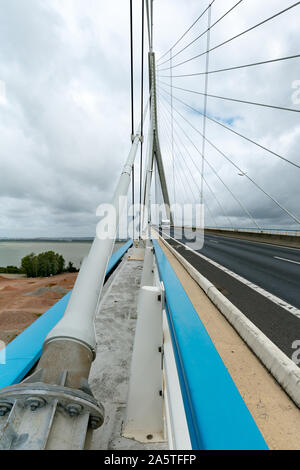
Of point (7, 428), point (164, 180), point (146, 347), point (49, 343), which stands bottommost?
point (146, 347)

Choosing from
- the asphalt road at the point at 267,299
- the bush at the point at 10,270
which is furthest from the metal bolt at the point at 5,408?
the bush at the point at 10,270

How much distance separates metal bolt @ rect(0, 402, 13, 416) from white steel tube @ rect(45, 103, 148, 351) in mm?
398

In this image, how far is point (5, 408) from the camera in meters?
1.14

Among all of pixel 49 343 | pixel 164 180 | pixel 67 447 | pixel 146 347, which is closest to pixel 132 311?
pixel 146 347

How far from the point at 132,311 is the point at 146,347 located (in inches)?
A: 103

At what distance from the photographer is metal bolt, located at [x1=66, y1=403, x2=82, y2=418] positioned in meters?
1.14

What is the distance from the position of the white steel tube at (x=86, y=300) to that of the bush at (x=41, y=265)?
7475cm

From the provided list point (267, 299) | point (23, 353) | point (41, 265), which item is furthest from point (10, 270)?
point (267, 299)

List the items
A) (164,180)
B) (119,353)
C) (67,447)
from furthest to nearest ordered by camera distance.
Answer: (164,180) → (119,353) → (67,447)

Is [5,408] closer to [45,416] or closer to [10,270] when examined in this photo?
[45,416]

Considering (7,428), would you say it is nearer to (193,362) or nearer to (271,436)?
(193,362)

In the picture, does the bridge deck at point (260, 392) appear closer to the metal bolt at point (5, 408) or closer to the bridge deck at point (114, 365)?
the bridge deck at point (114, 365)

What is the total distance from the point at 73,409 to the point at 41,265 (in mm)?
76902
